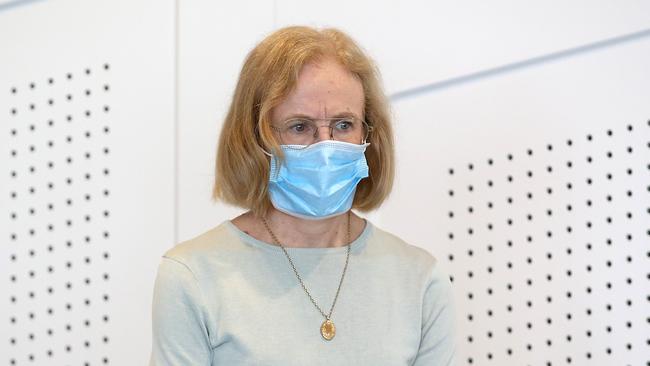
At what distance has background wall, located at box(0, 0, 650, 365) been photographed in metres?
2.26

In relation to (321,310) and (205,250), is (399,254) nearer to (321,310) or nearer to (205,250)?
(321,310)

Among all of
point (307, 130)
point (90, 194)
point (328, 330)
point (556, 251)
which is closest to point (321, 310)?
point (328, 330)

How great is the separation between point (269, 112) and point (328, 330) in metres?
0.36

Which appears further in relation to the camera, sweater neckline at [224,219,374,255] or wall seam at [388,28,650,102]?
wall seam at [388,28,650,102]

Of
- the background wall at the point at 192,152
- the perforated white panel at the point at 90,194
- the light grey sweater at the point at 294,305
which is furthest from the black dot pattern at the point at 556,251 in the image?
the perforated white panel at the point at 90,194

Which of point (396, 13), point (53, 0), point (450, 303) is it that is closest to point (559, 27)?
point (396, 13)

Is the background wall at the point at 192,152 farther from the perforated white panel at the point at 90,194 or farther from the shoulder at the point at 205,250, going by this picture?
the shoulder at the point at 205,250

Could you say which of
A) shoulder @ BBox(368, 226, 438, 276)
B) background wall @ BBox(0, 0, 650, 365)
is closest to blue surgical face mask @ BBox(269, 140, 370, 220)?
shoulder @ BBox(368, 226, 438, 276)

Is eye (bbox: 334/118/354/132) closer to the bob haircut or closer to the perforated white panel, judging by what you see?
the bob haircut

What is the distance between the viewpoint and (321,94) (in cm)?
172

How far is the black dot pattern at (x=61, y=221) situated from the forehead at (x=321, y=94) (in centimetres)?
74

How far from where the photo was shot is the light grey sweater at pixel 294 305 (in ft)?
5.57

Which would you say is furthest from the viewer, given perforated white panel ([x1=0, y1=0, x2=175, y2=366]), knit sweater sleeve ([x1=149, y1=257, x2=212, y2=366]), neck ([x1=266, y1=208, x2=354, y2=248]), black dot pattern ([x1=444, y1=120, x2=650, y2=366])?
perforated white panel ([x1=0, y1=0, x2=175, y2=366])

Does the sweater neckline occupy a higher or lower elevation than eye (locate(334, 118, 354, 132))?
lower
